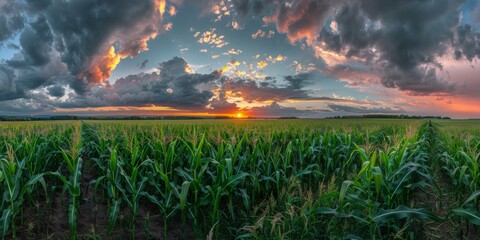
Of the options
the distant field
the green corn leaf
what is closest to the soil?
the distant field

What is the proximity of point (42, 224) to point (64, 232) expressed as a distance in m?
0.57

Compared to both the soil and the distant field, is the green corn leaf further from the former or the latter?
the soil

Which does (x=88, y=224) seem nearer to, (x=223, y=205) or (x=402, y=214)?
(x=223, y=205)

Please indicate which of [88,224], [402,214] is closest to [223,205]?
A: [88,224]

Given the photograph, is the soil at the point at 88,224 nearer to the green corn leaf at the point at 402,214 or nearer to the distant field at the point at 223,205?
the distant field at the point at 223,205

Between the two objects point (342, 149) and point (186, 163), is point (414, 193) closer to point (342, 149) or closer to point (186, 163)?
point (342, 149)

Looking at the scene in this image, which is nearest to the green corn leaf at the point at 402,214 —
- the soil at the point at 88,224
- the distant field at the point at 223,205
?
the distant field at the point at 223,205

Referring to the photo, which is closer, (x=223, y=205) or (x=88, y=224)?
(x=88, y=224)

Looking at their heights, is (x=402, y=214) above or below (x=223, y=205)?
above

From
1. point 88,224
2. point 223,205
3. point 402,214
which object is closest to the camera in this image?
point 402,214

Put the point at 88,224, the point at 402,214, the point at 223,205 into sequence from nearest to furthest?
the point at 402,214 → the point at 88,224 → the point at 223,205

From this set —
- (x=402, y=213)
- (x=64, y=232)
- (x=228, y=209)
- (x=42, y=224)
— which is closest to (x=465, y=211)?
(x=402, y=213)

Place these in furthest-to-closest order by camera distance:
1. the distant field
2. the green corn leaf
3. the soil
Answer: the soil < the distant field < the green corn leaf

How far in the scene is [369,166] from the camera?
5.53 m
